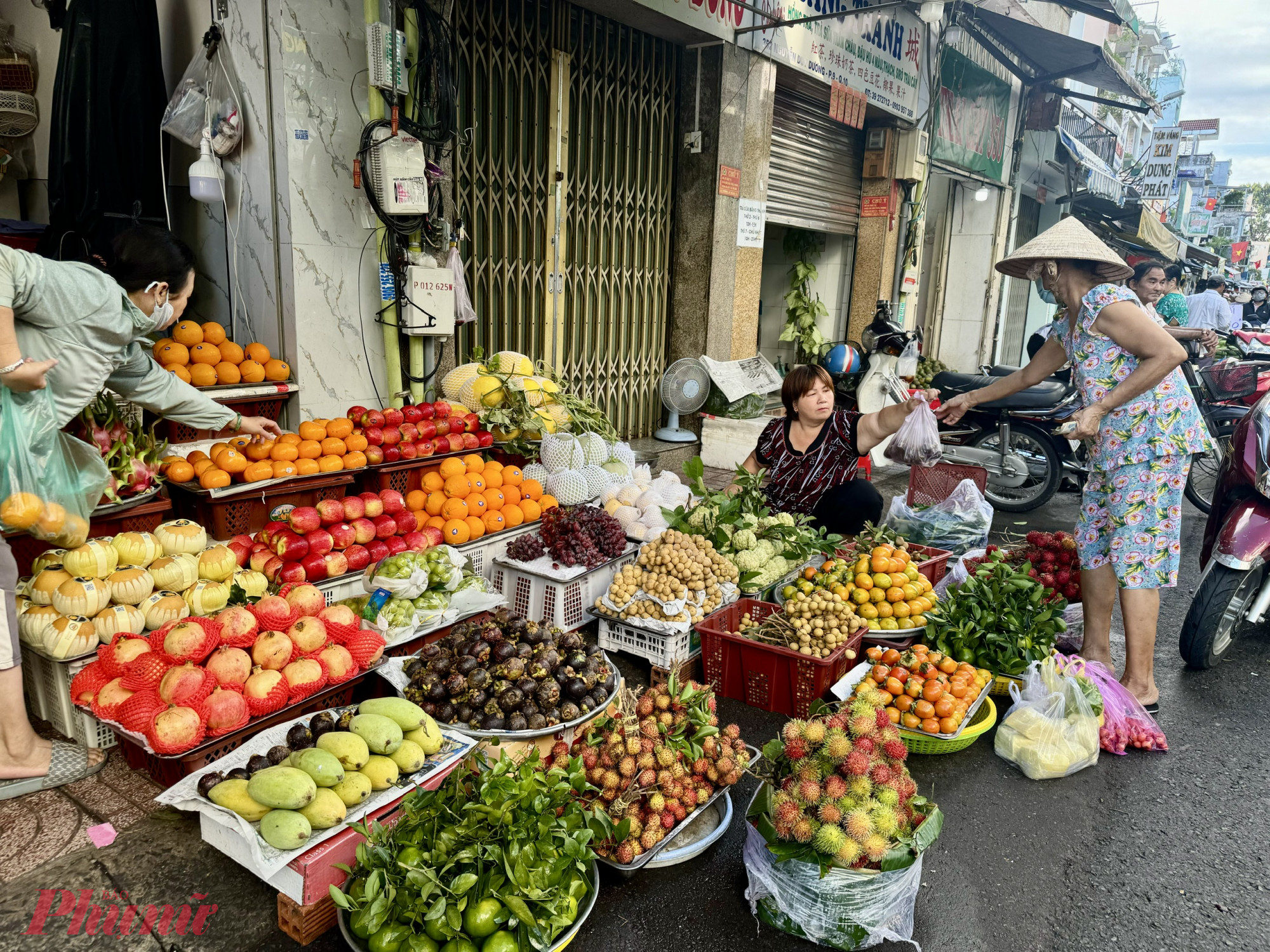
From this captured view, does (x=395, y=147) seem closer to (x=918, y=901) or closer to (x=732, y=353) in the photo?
(x=732, y=353)

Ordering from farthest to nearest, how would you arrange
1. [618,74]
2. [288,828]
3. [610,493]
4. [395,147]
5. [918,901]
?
1. [618,74]
2. [610,493]
3. [395,147]
4. [918,901]
5. [288,828]

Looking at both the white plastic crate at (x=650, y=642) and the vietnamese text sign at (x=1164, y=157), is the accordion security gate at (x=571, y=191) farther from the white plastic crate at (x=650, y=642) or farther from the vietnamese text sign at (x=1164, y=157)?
the vietnamese text sign at (x=1164, y=157)

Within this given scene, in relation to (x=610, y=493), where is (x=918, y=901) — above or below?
below

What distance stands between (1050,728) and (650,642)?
169 centimetres

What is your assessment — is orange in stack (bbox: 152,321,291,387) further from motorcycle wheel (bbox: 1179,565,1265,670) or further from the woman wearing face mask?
motorcycle wheel (bbox: 1179,565,1265,670)

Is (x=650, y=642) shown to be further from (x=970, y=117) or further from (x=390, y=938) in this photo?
(x=970, y=117)

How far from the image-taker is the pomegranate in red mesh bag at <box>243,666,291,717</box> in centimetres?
260

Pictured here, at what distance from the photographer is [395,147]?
4469 millimetres

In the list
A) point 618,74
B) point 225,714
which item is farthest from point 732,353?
point 225,714

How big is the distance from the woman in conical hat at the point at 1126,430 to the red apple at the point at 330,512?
133 inches

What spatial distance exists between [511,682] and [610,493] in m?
2.32

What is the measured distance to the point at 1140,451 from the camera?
→ 11.3 feet

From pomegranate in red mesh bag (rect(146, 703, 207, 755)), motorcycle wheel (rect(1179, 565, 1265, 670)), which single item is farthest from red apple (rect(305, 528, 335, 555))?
motorcycle wheel (rect(1179, 565, 1265, 670))

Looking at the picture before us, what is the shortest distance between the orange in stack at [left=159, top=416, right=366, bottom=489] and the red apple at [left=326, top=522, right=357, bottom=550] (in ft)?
1.26
